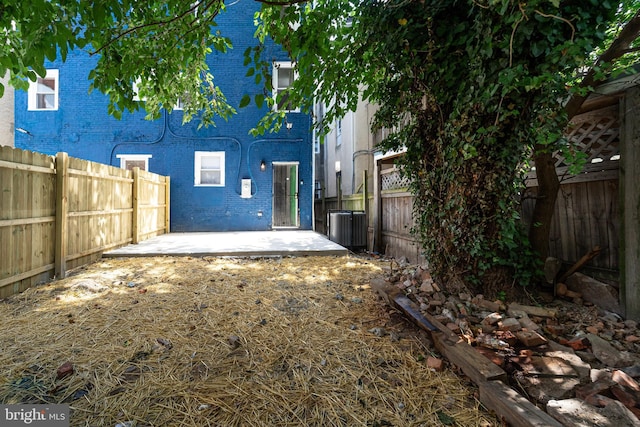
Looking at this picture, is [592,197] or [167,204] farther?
[167,204]

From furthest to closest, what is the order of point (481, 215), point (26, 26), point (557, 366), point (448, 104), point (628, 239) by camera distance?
1. point (448, 104)
2. point (481, 215)
3. point (628, 239)
4. point (26, 26)
5. point (557, 366)

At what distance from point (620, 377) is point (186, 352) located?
2.44 meters

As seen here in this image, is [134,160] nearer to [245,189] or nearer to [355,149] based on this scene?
[245,189]

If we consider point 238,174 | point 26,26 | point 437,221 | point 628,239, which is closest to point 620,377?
point 628,239

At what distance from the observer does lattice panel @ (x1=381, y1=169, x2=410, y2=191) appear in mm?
5313

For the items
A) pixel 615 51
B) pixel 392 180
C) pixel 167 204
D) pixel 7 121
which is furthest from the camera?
pixel 7 121

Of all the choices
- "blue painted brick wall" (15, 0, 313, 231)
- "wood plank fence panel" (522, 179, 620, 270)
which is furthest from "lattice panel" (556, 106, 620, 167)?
"blue painted brick wall" (15, 0, 313, 231)

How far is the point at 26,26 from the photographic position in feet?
Result: 6.39

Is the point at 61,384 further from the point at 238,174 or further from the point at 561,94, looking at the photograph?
the point at 238,174

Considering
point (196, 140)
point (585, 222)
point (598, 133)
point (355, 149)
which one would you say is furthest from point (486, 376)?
point (196, 140)

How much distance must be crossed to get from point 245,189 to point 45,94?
22.3 ft

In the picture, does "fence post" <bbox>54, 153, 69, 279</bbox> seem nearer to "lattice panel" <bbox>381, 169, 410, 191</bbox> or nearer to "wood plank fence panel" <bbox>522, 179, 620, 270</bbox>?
"lattice panel" <bbox>381, 169, 410, 191</bbox>

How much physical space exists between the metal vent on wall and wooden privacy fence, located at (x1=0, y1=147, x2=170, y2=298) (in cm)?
434

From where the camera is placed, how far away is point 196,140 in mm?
9586
